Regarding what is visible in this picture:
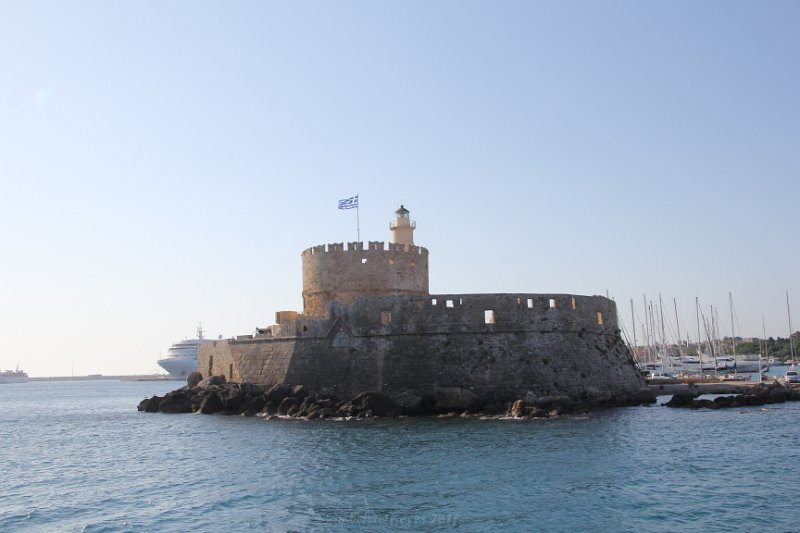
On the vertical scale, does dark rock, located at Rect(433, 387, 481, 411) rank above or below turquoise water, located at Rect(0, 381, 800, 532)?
above

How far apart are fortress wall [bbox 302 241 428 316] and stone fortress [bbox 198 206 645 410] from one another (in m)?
0.72

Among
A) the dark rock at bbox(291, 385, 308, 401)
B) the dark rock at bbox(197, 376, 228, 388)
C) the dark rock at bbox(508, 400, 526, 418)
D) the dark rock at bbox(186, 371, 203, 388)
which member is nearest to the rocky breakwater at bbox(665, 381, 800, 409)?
the dark rock at bbox(508, 400, 526, 418)

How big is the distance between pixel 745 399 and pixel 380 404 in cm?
1140

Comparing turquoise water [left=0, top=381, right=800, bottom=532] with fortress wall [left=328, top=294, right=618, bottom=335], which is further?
fortress wall [left=328, top=294, right=618, bottom=335]

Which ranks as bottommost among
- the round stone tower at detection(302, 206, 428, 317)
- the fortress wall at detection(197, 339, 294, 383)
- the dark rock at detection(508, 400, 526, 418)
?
the dark rock at detection(508, 400, 526, 418)

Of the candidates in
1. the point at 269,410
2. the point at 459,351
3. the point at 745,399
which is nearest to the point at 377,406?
the point at 459,351

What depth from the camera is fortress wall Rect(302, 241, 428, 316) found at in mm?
25578

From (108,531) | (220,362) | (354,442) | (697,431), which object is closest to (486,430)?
(354,442)

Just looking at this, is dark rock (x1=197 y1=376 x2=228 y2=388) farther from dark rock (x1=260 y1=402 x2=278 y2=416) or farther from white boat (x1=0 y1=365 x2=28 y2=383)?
white boat (x1=0 y1=365 x2=28 y2=383)

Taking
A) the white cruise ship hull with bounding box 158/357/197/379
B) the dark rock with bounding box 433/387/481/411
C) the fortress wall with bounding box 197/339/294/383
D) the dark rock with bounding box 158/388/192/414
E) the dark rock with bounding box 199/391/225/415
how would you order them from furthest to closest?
1. the white cruise ship hull with bounding box 158/357/197/379
2. the dark rock with bounding box 158/388/192/414
3. the dark rock with bounding box 199/391/225/415
4. the fortress wall with bounding box 197/339/294/383
5. the dark rock with bounding box 433/387/481/411

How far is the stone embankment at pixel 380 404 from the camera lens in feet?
67.8

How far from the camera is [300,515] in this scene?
10.8 m

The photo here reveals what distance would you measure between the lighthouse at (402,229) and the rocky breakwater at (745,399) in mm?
10578

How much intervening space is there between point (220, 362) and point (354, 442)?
1288 cm
